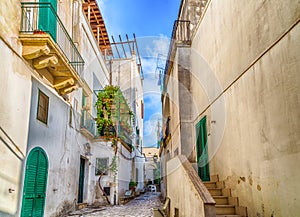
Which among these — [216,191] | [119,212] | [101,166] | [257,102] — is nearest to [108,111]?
[101,166]

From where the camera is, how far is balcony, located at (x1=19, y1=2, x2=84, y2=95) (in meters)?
7.26

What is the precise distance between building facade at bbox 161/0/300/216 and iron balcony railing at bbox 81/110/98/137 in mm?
5092

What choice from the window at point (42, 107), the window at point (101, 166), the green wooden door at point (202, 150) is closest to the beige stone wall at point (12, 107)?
the window at point (42, 107)

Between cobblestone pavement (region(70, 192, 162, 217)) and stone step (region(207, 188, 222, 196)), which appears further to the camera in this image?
cobblestone pavement (region(70, 192, 162, 217))

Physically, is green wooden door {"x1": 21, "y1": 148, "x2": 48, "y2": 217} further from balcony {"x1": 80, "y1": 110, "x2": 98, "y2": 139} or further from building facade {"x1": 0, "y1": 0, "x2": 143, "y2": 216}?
balcony {"x1": 80, "y1": 110, "x2": 98, "y2": 139}

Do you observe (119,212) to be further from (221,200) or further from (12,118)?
(12,118)

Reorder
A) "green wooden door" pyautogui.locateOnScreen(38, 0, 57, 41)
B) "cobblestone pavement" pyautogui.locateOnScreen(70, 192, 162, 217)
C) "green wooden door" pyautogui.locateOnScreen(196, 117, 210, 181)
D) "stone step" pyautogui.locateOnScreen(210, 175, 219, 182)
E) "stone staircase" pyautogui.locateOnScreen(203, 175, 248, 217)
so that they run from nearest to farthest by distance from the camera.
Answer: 1. "stone staircase" pyautogui.locateOnScreen(203, 175, 248, 217)
2. "stone step" pyautogui.locateOnScreen(210, 175, 219, 182)
3. "green wooden door" pyautogui.locateOnScreen(38, 0, 57, 41)
4. "green wooden door" pyautogui.locateOnScreen(196, 117, 210, 181)
5. "cobblestone pavement" pyautogui.locateOnScreen(70, 192, 162, 217)

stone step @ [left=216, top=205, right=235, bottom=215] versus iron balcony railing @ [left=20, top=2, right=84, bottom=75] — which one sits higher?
iron balcony railing @ [left=20, top=2, right=84, bottom=75]

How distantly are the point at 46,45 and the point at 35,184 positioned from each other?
400 centimetres

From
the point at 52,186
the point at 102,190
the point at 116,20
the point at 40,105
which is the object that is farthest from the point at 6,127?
the point at 116,20

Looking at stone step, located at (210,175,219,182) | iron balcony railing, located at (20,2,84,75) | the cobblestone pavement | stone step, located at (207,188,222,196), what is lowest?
the cobblestone pavement

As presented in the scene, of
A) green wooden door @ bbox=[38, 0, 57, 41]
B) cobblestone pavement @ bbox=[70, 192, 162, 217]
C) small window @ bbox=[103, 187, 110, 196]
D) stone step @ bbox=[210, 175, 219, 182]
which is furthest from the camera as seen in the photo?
small window @ bbox=[103, 187, 110, 196]

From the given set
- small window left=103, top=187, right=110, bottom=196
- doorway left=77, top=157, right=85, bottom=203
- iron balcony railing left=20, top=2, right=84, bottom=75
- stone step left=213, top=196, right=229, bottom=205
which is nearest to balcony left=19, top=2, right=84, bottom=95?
iron balcony railing left=20, top=2, right=84, bottom=75

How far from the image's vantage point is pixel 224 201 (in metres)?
6.57
